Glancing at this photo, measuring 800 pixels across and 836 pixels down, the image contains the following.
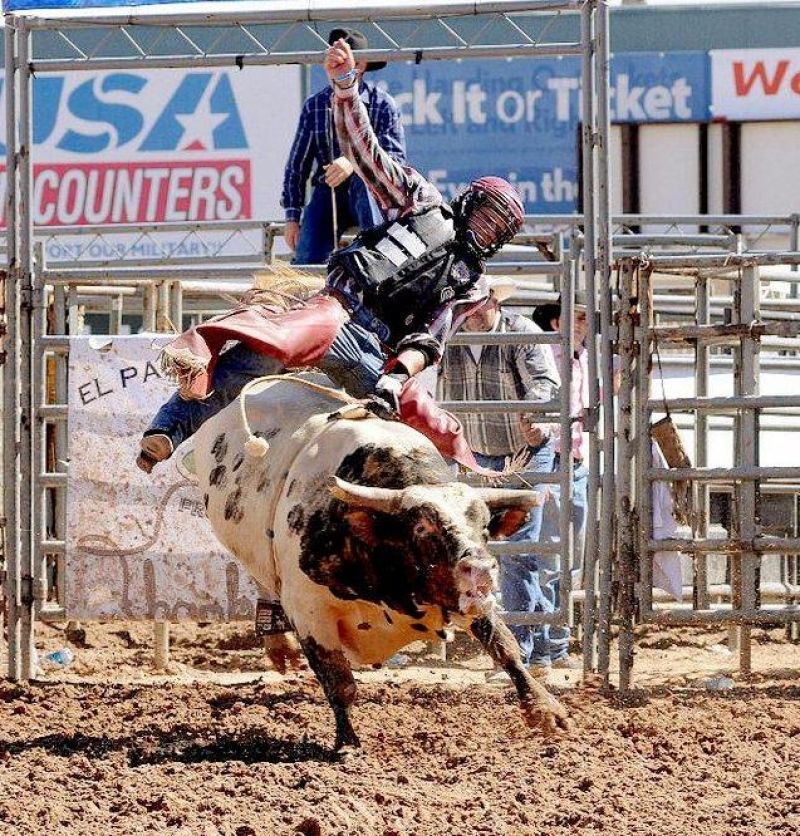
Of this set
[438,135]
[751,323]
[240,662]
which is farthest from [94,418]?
[438,135]

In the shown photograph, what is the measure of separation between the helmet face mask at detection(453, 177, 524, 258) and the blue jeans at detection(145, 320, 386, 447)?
0.57 m

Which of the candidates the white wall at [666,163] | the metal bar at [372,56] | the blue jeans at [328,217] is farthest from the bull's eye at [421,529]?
the white wall at [666,163]

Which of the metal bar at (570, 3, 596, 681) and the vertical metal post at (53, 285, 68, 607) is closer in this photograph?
the metal bar at (570, 3, 596, 681)

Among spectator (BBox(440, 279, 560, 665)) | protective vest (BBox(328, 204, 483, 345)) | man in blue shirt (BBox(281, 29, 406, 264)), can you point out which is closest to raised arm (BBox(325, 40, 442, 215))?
protective vest (BBox(328, 204, 483, 345))

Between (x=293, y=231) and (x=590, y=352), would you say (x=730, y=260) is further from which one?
(x=293, y=231)

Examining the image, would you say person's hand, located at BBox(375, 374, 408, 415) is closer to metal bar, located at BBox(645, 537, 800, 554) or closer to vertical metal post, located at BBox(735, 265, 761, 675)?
metal bar, located at BBox(645, 537, 800, 554)

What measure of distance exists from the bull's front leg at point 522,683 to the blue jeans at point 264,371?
1.42 meters

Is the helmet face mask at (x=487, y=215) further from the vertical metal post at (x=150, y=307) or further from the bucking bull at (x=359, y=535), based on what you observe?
the vertical metal post at (x=150, y=307)

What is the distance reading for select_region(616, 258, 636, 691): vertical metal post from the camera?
25.4 ft

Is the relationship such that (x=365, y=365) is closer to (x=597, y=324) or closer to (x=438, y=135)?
(x=597, y=324)

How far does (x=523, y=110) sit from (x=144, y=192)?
15.5 feet

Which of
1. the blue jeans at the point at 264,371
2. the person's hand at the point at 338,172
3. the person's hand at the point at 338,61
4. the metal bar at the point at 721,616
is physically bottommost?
the metal bar at the point at 721,616

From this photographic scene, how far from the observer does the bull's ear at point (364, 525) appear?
5.55 meters

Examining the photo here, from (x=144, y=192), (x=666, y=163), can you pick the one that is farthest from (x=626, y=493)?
(x=666, y=163)
